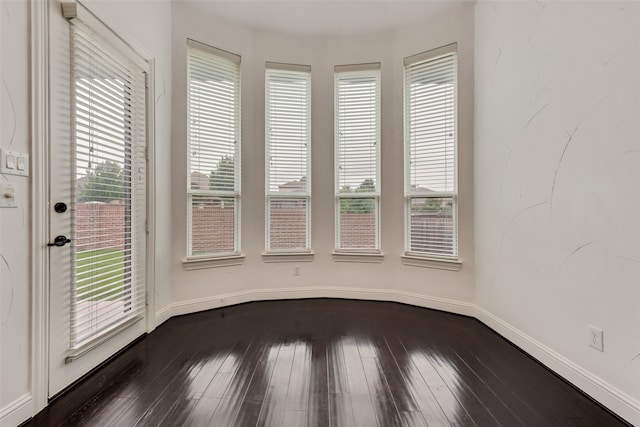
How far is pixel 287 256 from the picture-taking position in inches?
131

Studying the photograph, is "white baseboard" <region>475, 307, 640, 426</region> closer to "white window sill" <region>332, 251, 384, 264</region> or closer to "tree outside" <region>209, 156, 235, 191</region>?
"white window sill" <region>332, 251, 384, 264</region>

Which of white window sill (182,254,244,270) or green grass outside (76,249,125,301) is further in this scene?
white window sill (182,254,244,270)

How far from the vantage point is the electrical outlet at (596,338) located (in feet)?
5.34

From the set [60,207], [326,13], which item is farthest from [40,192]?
[326,13]

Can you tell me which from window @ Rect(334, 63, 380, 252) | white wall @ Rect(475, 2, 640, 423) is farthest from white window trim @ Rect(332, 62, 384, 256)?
white wall @ Rect(475, 2, 640, 423)

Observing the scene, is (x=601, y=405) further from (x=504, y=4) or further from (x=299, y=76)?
(x=299, y=76)

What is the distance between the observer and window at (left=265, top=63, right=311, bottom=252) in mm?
3340

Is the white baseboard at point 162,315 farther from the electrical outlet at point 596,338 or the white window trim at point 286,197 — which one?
the electrical outlet at point 596,338

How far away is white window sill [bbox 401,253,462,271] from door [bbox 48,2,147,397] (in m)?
2.64

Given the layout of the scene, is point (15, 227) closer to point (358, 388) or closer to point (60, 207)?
point (60, 207)

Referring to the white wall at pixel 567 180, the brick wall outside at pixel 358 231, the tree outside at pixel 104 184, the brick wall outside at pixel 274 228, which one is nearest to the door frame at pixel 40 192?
the tree outside at pixel 104 184

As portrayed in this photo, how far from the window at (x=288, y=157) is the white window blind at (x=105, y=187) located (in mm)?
1313

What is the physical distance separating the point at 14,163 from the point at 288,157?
232 cm

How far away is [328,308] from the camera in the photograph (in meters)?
3.07
